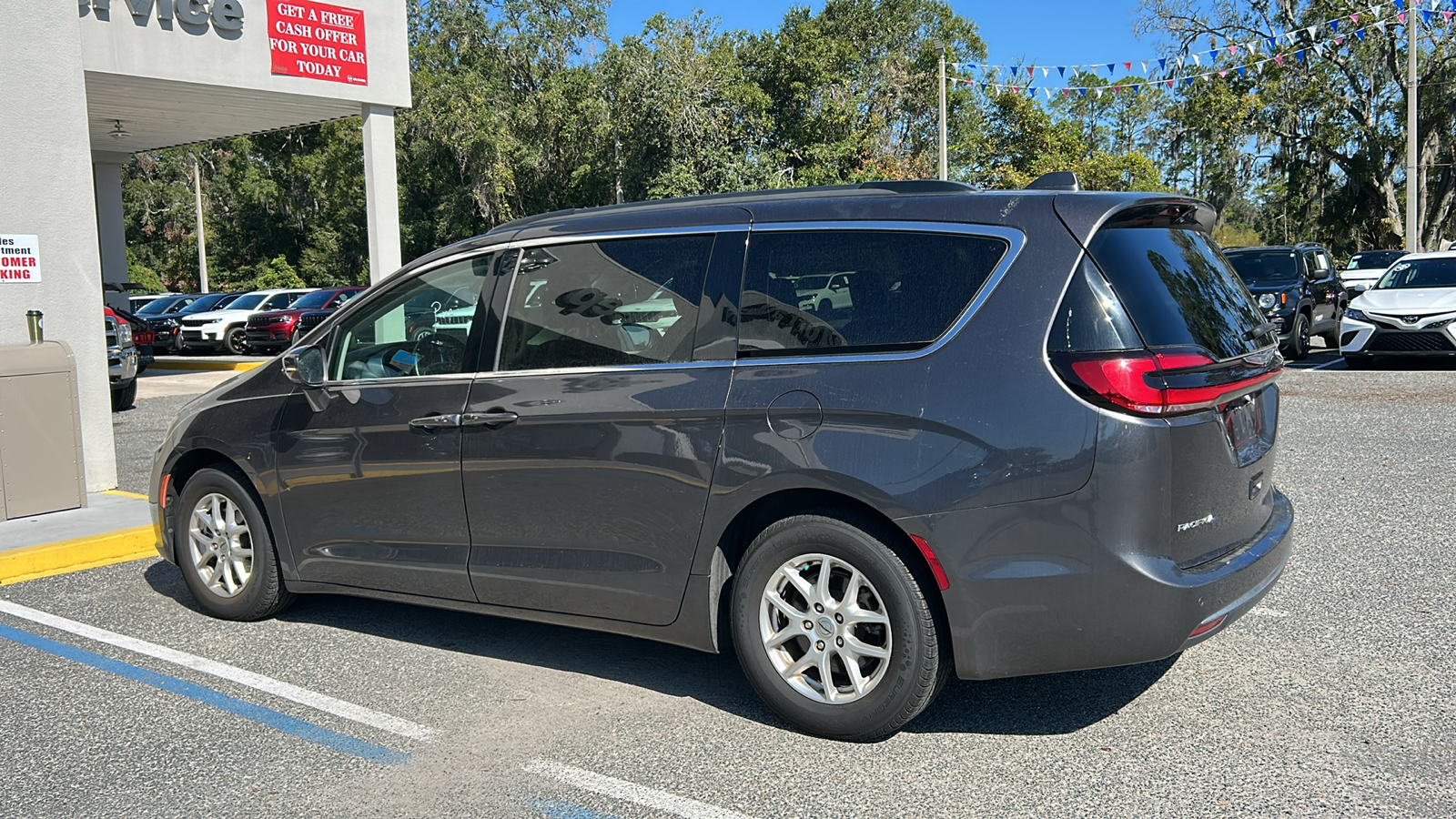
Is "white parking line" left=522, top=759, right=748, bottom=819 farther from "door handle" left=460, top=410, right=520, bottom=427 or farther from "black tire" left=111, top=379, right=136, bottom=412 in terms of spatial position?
"black tire" left=111, top=379, right=136, bottom=412

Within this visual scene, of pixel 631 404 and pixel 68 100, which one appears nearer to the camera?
pixel 631 404

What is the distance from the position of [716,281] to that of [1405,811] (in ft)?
8.93

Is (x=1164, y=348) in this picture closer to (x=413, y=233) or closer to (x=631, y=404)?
(x=631, y=404)

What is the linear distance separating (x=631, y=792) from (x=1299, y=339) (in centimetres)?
1684

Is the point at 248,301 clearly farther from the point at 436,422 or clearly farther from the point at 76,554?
the point at 436,422

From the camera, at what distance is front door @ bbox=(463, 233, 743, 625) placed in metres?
4.20

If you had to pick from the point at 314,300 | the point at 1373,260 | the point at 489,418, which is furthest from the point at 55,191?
the point at 1373,260

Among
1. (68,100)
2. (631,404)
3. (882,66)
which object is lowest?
(631,404)

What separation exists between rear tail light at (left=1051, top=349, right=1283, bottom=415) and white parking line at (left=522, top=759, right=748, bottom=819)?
1672 mm

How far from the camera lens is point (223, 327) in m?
28.0

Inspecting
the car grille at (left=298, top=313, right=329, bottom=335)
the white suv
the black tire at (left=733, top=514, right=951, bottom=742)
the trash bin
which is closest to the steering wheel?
the black tire at (left=733, top=514, right=951, bottom=742)

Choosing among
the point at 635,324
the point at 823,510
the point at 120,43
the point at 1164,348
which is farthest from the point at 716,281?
the point at 120,43

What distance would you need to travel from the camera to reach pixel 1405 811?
3.36m

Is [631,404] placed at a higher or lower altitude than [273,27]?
lower
